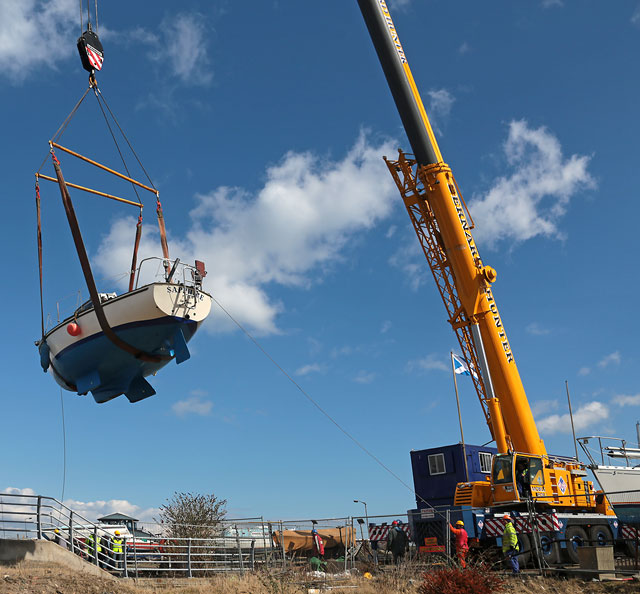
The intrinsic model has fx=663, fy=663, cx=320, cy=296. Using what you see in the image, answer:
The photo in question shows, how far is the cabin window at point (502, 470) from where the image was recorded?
55.1 ft

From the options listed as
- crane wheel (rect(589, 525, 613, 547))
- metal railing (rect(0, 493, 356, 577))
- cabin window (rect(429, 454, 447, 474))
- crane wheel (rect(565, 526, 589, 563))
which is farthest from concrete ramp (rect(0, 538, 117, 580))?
crane wheel (rect(589, 525, 613, 547))

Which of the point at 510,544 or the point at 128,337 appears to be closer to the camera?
the point at 510,544

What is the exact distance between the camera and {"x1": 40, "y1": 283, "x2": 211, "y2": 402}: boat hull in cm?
1684

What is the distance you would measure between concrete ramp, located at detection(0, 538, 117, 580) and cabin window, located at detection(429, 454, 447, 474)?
10.6m

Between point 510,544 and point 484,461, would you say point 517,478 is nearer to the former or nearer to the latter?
point 510,544

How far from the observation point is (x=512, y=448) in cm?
1811

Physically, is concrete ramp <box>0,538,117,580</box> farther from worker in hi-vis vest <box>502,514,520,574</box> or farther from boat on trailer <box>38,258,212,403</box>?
worker in hi-vis vest <box>502,514,520,574</box>

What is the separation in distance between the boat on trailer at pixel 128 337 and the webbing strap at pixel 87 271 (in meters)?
0.11

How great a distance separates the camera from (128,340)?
56.0ft

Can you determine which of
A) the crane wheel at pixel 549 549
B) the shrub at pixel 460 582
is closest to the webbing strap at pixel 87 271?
the shrub at pixel 460 582

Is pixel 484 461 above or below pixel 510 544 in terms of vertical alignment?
above

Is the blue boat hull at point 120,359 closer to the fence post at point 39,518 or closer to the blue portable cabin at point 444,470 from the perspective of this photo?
the fence post at point 39,518

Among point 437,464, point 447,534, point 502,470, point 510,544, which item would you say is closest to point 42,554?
point 447,534

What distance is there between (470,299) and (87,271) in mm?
10573
